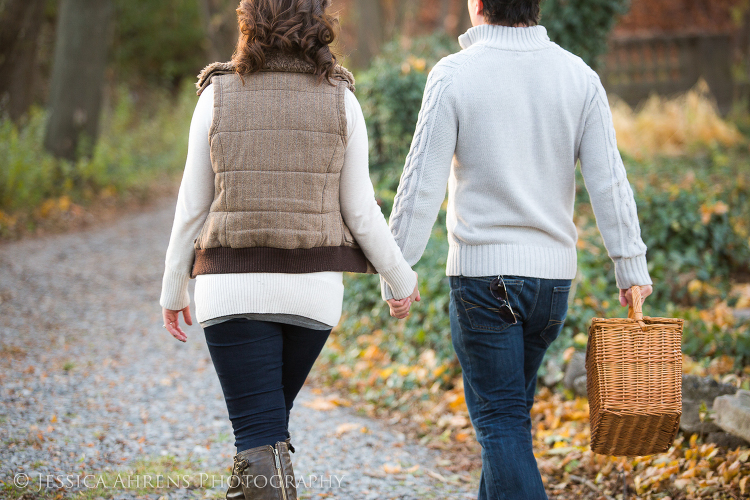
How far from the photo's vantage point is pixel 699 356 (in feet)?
13.7

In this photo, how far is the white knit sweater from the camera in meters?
2.00

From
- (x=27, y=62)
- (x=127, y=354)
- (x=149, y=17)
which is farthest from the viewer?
(x=149, y=17)

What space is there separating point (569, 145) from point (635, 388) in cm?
83

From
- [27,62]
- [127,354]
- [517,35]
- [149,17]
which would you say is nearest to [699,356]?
[517,35]

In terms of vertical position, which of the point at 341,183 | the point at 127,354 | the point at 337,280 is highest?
the point at 341,183

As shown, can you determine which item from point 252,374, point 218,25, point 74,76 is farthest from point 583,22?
point 218,25

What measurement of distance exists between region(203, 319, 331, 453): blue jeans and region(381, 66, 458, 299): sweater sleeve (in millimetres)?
467

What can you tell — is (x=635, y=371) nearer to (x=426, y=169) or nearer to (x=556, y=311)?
(x=556, y=311)

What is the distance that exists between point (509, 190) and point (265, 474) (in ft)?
3.73

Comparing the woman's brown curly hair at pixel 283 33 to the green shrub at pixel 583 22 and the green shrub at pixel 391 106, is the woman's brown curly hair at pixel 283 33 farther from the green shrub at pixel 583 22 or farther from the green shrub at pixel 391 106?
the green shrub at pixel 583 22

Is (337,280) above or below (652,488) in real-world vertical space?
above

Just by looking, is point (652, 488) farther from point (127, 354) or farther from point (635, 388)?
point (127, 354)
